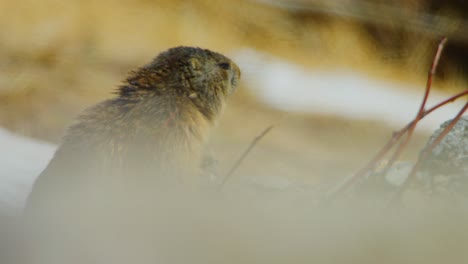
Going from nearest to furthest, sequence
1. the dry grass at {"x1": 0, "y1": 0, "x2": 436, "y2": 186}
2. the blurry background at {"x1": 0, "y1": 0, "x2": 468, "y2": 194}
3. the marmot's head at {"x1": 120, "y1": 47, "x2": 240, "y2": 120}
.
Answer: the marmot's head at {"x1": 120, "y1": 47, "x2": 240, "y2": 120}, the dry grass at {"x1": 0, "y1": 0, "x2": 436, "y2": 186}, the blurry background at {"x1": 0, "y1": 0, "x2": 468, "y2": 194}

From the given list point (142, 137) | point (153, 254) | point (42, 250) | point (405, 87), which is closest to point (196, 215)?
point (153, 254)

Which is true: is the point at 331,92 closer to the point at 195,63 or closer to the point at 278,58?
the point at 278,58

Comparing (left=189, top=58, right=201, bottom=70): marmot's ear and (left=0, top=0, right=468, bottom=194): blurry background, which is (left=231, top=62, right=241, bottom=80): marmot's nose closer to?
(left=189, top=58, right=201, bottom=70): marmot's ear

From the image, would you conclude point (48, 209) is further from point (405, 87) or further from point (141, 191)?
point (405, 87)

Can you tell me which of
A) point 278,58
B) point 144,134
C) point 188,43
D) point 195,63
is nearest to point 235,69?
point 195,63

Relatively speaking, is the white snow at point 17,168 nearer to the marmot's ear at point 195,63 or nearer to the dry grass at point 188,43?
the marmot's ear at point 195,63

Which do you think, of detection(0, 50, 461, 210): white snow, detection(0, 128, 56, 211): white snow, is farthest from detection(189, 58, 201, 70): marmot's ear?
detection(0, 50, 461, 210): white snow
